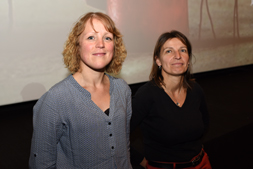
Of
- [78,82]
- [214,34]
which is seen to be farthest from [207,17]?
[78,82]

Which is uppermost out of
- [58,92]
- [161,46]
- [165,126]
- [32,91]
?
[161,46]

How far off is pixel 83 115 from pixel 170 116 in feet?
2.21

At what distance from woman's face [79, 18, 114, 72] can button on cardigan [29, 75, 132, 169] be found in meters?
0.12

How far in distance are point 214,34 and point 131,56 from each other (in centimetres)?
276

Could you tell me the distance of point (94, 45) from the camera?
106 cm

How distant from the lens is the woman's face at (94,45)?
1.06m

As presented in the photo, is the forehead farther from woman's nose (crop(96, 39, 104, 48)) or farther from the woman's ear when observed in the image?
woman's nose (crop(96, 39, 104, 48))

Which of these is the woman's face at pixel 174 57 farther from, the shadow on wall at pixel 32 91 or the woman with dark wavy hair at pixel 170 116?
the shadow on wall at pixel 32 91

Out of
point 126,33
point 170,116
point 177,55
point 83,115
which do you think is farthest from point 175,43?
point 126,33

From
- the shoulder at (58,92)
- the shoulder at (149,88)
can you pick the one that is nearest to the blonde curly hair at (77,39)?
the shoulder at (58,92)

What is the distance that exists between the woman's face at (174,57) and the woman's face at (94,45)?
0.64 m

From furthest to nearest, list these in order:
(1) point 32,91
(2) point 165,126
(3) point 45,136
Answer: (1) point 32,91, (2) point 165,126, (3) point 45,136

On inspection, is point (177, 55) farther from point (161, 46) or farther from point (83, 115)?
point (83, 115)

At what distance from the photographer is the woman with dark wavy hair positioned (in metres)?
1.48
